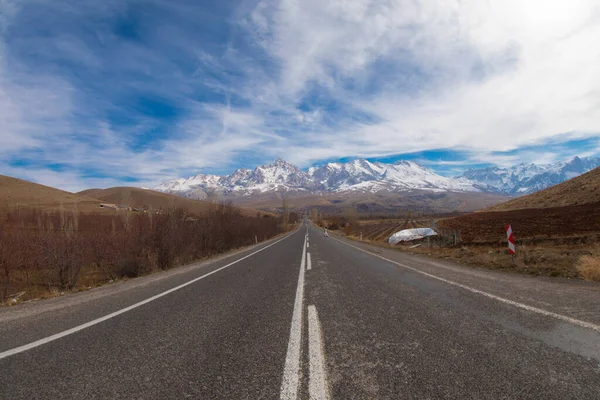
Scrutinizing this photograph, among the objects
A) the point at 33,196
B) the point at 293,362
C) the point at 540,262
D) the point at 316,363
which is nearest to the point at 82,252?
the point at 293,362

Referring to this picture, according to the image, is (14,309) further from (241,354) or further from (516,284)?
(516,284)

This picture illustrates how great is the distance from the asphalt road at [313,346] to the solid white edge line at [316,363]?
0.02m

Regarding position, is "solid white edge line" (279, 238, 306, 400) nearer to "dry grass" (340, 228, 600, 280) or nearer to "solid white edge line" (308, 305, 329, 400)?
"solid white edge line" (308, 305, 329, 400)

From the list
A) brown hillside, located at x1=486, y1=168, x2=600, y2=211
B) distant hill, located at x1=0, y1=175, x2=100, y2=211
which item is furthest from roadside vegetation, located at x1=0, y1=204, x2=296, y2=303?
distant hill, located at x1=0, y1=175, x2=100, y2=211

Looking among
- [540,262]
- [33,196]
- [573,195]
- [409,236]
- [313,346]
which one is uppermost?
[33,196]

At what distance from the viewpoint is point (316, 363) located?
3.30 m

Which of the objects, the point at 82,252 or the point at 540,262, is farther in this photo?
the point at 82,252

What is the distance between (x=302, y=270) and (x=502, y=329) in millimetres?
7472

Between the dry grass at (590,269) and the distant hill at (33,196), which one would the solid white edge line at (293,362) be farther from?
the distant hill at (33,196)

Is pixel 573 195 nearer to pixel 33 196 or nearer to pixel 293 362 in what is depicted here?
pixel 293 362

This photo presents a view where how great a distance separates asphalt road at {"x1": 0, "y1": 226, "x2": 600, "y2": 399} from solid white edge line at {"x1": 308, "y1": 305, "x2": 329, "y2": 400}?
2cm

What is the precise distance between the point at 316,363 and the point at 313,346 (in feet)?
1.71

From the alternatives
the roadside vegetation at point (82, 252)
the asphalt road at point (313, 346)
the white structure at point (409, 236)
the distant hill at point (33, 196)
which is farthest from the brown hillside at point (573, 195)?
the distant hill at point (33, 196)

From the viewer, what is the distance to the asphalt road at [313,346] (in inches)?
111
